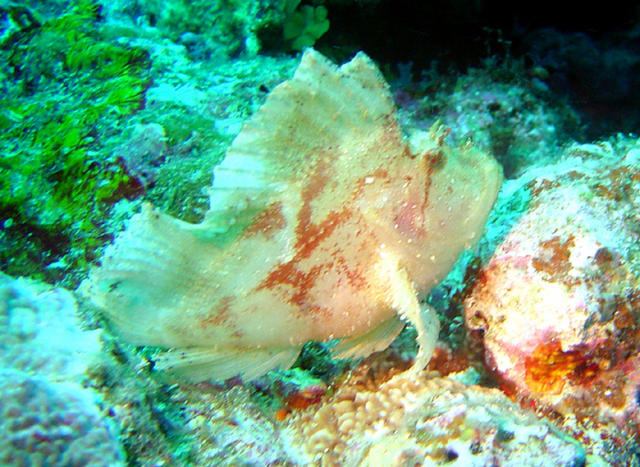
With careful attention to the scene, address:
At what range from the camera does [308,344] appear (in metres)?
3.29

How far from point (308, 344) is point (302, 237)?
3.56 ft

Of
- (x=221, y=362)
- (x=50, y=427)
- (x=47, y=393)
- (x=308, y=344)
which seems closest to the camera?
(x=50, y=427)

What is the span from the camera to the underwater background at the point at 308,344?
2.13m

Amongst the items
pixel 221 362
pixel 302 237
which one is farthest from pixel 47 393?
pixel 302 237

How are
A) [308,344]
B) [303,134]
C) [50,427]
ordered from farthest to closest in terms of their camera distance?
[308,344]
[303,134]
[50,427]

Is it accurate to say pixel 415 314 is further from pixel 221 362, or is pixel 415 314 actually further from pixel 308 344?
pixel 221 362

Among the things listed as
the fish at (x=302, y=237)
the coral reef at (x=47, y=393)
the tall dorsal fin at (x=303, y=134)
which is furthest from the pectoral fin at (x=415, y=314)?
the coral reef at (x=47, y=393)

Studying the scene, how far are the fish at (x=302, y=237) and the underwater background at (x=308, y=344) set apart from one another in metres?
0.30

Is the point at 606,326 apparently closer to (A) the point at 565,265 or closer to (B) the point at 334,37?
(A) the point at 565,265

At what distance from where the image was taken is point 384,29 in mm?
5191

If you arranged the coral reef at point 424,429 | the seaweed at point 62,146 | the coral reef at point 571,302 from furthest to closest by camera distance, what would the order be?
the seaweed at point 62,146 → the coral reef at point 571,302 → the coral reef at point 424,429

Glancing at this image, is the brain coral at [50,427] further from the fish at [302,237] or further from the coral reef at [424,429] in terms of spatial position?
the coral reef at [424,429]

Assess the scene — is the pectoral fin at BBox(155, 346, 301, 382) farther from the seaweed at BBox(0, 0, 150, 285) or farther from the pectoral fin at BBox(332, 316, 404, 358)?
the seaweed at BBox(0, 0, 150, 285)

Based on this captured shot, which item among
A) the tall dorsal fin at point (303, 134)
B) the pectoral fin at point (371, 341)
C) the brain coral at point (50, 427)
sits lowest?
the pectoral fin at point (371, 341)
